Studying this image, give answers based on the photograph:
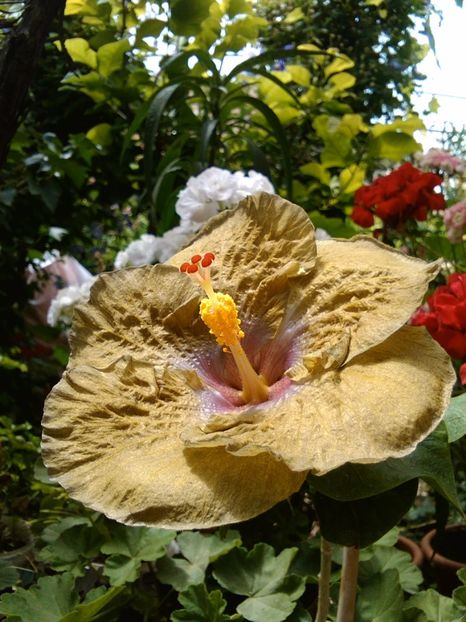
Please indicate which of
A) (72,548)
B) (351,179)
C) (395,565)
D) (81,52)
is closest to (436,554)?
(395,565)

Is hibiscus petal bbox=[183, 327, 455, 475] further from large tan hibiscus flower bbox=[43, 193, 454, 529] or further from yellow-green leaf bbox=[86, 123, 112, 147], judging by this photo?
yellow-green leaf bbox=[86, 123, 112, 147]

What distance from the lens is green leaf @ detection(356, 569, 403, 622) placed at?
1.74ft

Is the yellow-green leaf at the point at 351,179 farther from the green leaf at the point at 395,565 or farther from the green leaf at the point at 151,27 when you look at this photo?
the green leaf at the point at 395,565

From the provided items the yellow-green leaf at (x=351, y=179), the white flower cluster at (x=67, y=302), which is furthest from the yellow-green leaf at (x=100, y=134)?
the yellow-green leaf at (x=351, y=179)

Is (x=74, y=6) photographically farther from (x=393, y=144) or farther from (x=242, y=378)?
(x=242, y=378)

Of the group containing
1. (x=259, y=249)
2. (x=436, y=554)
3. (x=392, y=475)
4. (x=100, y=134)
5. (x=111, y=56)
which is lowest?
(x=436, y=554)

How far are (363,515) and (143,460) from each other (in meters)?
0.13

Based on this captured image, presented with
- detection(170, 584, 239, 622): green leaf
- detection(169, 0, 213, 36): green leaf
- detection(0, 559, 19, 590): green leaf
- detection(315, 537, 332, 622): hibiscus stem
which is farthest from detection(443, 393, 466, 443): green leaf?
detection(169, 0, 213, 36): green leaf

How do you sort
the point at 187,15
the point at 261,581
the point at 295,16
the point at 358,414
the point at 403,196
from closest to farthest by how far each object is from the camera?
the point at 358,414 → the point at 261,581 → the point at 403,196 → the point at 187,15 → the point at 295,16

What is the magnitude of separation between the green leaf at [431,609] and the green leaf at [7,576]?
362 mm

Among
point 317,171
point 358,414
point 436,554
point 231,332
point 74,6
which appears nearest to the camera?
point 358,414

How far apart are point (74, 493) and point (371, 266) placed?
0.80ft

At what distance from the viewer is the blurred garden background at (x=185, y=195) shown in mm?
628

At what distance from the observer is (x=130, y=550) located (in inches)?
25.4
